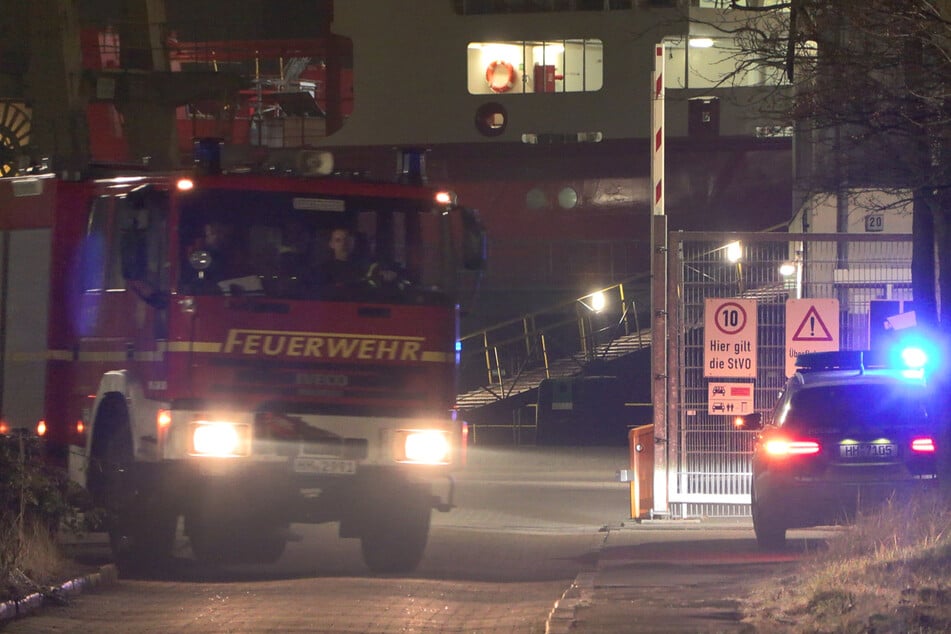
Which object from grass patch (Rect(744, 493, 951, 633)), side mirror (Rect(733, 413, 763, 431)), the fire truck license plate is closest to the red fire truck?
the fire truck license plate

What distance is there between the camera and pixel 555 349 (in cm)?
3394

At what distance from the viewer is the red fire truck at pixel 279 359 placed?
11.9 metres

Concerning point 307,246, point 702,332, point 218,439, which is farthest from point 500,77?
point 218,439

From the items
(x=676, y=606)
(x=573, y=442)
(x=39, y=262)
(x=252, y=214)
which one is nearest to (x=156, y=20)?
(x=573, y=442)

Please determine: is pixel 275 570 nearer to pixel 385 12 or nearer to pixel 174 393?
pixel 174 393

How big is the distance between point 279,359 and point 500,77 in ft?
115

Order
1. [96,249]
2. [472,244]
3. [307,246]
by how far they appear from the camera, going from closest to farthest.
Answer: [307,246]
[472,244]
[96,249]

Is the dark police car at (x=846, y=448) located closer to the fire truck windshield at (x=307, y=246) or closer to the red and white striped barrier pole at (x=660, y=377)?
the red and white striped barrier pole at (x=660, y=377)

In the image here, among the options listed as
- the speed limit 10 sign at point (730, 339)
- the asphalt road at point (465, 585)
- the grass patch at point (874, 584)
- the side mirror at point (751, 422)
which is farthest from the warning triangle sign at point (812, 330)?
the grass patch at point (874, 584)

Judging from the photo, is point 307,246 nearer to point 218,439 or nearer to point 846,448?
point 218,439

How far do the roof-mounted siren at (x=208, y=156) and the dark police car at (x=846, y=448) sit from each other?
541cm

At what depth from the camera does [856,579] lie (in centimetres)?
977

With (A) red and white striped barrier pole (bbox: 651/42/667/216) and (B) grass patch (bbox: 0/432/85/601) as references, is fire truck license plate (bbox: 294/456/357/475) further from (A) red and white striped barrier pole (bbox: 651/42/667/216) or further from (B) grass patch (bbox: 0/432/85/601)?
(A) red and white striped barrier pole (bbox: 651/42/667/216)

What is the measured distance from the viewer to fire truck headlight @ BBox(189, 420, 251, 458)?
38.7ft
